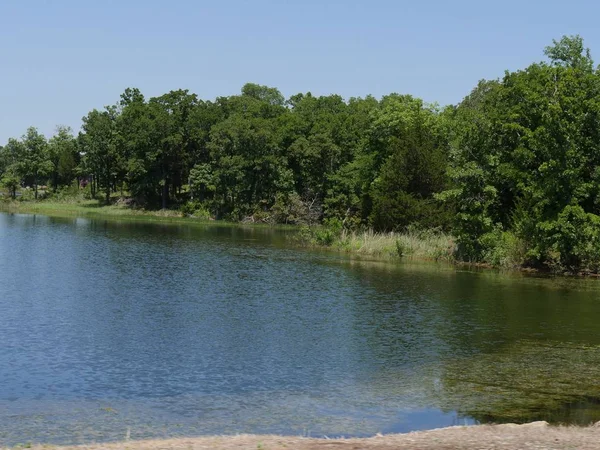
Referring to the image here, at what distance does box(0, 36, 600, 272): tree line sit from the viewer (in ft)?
164

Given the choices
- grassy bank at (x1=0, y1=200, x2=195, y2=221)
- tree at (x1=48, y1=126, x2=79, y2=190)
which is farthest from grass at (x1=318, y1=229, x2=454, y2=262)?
tree at (x1=48, y1=126, x2=79, y2=190)

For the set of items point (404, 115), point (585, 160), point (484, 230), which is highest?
point (404, 115)

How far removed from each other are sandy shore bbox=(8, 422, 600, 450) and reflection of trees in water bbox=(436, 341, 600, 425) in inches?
121

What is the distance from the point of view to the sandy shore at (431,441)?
1246 centimetres

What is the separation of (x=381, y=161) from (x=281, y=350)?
200 feet

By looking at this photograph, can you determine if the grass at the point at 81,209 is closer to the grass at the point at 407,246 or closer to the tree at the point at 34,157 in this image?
the tree at the point at 34,157

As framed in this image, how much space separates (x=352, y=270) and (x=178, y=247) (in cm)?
1947

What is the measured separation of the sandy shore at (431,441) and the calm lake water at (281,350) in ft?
7.40

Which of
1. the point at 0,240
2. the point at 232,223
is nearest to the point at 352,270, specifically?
the point at 0,240

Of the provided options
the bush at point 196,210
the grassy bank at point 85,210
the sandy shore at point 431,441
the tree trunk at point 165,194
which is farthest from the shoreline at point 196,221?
the sandy shore at point 431,441

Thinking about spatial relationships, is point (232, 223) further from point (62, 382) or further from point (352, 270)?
point (62, 382)

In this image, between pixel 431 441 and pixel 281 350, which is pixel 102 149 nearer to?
pixel 281 350

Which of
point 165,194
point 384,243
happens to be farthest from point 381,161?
point 165,194

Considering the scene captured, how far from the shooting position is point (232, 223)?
103188 mm
